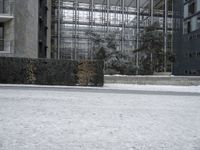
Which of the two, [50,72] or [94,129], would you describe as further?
[50,72]

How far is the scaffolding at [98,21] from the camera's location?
154ft

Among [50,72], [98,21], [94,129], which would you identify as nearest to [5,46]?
[50,72]

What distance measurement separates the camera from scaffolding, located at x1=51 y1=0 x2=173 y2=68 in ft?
154

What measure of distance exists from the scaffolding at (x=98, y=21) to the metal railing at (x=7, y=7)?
1908 centimetres

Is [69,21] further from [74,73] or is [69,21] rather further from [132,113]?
[132,113]

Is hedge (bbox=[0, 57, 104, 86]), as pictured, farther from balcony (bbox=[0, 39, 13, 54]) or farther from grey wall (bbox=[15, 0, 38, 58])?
grey wall (bbox=[15, 0, 38, 58])

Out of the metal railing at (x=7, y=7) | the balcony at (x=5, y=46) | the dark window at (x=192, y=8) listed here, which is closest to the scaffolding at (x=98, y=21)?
the dark window at (x=192, y=8)

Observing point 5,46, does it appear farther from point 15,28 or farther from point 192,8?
point 192,8

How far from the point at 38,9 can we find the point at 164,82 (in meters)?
15.3

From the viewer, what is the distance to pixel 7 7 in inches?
1060

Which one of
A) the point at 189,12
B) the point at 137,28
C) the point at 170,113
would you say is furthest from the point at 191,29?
the point at 170,113

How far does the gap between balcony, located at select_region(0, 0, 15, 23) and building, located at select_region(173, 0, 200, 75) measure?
2587cm

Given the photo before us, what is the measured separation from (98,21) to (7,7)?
77.1 ft

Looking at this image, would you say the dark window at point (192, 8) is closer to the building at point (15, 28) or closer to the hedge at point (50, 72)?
the building at point (15, 28)
